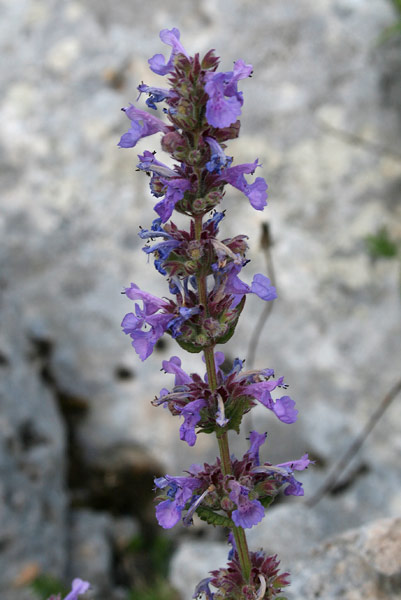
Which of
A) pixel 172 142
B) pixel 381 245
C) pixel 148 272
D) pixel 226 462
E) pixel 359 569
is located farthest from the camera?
pixel 148 272

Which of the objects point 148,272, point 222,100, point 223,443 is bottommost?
point 223,443

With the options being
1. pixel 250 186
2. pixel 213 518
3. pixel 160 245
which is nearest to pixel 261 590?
pixel 213 518

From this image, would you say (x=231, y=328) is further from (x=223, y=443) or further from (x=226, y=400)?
(x=223, y=443)

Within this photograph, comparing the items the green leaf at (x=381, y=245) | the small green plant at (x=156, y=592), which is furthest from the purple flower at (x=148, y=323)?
the green leaf at (x=381, y=245)

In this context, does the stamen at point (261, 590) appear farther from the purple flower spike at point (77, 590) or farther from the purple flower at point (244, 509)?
the purple flower spike at point (77, 590)

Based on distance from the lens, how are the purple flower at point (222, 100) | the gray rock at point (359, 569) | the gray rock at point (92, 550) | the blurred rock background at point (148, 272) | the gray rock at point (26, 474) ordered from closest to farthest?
the purple flower at point (222, 100), the gray rock at point (359, 569), the gray rock at point (26, 474), the blurred rock background at point (148, 272), the gray rock at point (92, 550)

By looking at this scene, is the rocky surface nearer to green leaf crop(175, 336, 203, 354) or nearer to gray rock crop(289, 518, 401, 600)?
gray rock crop(289, 518, 401, 600)

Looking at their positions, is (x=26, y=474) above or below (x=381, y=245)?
below
